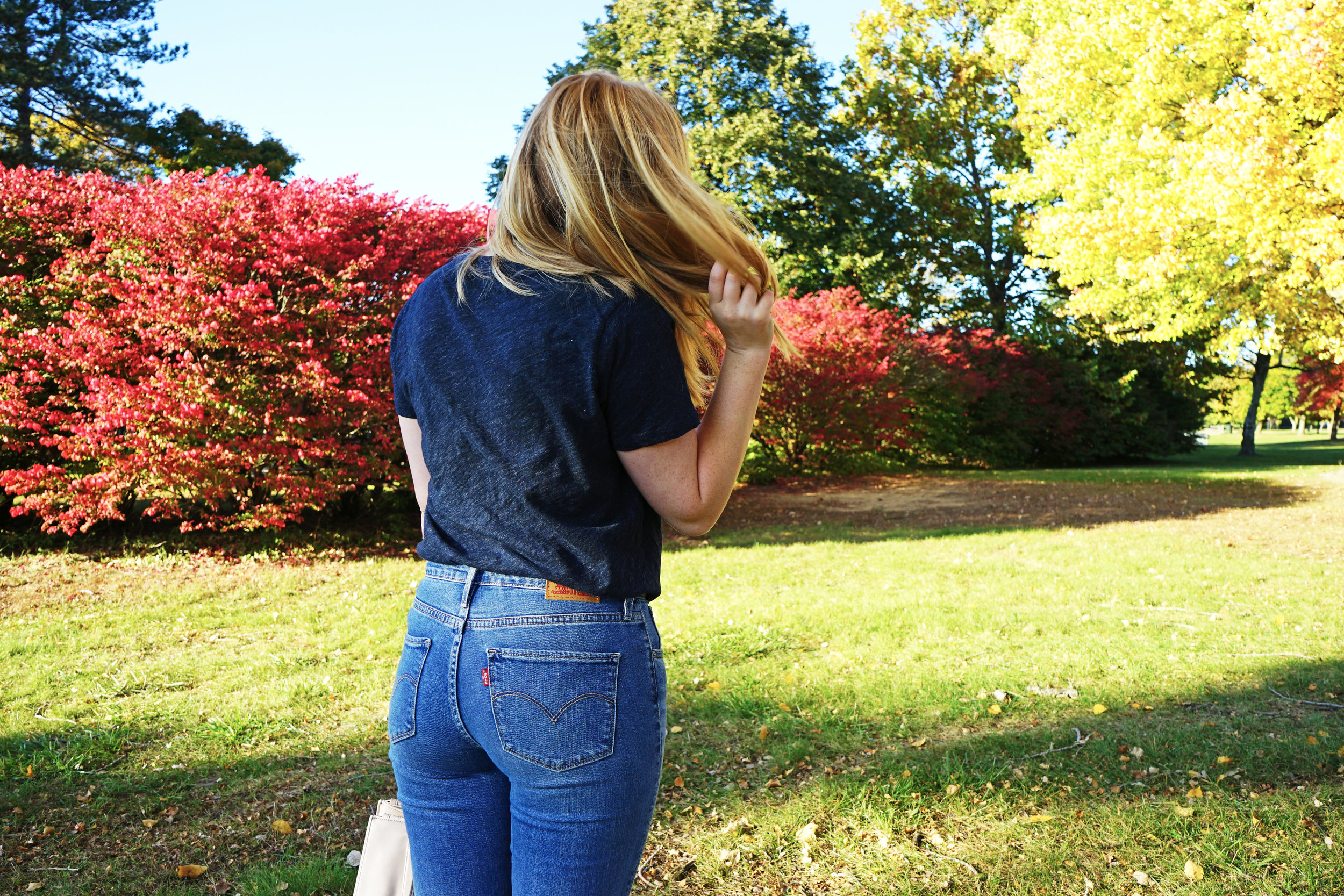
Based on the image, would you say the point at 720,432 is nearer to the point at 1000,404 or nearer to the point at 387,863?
the point at 387,863

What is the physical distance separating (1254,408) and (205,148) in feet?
90.0

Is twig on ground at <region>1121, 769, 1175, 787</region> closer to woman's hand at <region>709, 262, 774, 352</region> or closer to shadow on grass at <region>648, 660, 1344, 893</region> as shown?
shadow on grass at <region>648, 660, 1344, 893</region>

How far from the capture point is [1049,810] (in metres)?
3.52

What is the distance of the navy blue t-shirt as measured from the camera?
1268 mm

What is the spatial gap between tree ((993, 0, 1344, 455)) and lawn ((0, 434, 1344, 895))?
4.11m

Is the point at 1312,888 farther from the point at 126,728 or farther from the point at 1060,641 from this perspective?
the point at 126,728

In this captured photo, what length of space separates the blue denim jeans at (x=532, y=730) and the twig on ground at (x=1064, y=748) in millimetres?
3117

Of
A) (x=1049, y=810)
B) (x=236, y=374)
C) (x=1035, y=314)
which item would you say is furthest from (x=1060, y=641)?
(x=1035, y=314)

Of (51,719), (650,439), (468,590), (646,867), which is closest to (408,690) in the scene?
(468,590)

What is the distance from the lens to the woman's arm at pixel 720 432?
4.38ft

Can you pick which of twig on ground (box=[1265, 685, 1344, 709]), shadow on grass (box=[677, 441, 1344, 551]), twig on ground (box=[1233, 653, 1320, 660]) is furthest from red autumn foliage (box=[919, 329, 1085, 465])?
twig on ground (box=[1265, 685, 1344, 709])

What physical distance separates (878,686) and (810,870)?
5.99ft

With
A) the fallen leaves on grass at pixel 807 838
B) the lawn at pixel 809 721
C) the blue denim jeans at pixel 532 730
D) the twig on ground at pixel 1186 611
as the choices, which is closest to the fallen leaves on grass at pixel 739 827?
the lawn at pixel 809 721

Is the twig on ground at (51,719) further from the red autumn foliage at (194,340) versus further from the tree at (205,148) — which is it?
the tree at (205,148)
